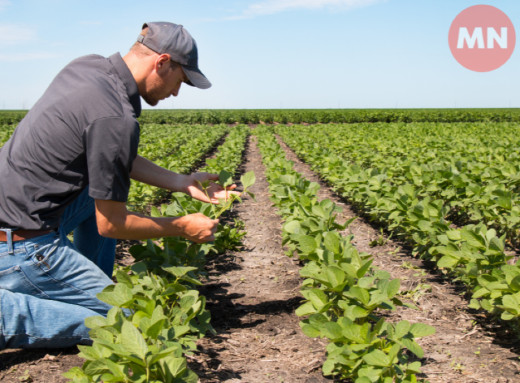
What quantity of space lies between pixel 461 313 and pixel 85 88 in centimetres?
284

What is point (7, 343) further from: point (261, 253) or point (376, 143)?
point (376, 143)

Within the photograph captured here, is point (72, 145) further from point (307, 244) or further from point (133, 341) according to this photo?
point (307, 244)

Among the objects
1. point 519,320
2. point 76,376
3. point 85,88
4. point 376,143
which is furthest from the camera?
point 376,143

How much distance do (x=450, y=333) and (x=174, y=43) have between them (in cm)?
243

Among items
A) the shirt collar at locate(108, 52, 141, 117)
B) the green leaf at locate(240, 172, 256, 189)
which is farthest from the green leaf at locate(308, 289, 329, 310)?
the shirt collar at locate(108, 52, 141, 117)

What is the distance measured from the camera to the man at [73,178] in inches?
83.2

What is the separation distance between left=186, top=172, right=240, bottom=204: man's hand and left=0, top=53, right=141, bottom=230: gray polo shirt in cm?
69

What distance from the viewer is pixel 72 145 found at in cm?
221

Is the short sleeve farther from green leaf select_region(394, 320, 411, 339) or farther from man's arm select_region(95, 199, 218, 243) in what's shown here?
green leaf select_region(394, 320, 411, 339)

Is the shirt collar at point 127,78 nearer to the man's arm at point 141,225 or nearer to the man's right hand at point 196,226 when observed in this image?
the man's arm at point 141,225

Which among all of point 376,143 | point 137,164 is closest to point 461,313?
point 137,164

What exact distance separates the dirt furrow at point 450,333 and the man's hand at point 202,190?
1.43 meters

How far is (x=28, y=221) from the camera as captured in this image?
2.31m

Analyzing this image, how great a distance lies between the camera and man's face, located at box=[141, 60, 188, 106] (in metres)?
2.36
